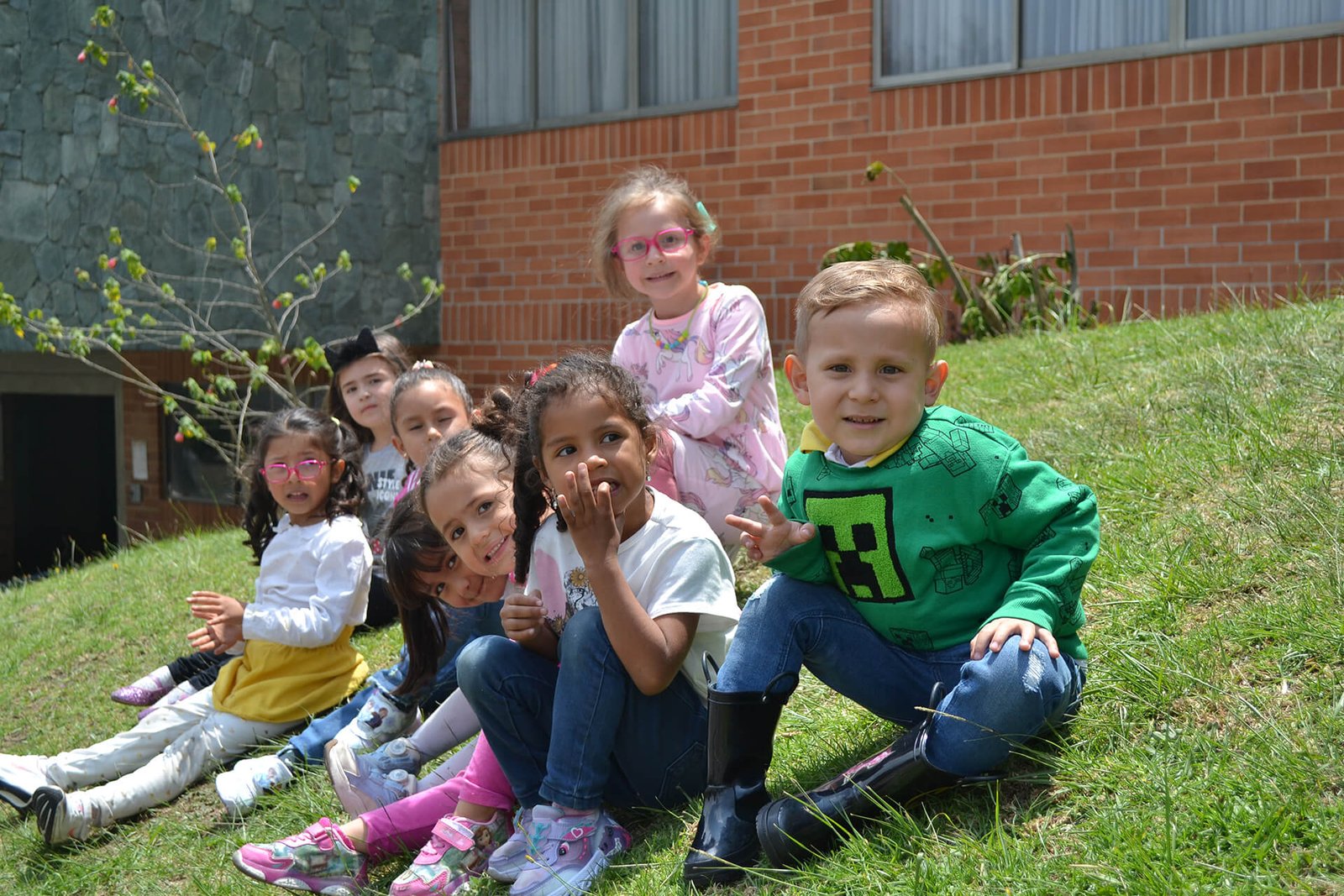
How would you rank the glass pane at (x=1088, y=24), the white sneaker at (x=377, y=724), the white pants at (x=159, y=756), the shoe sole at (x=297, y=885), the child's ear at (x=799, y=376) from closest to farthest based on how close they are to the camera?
1. the child's ear at (x=799, y=376)
2. the shoe sole at (x=297, y=885)
3. the white sneaker at (x=377, y=724)
4. the white pants at (x=159, y=756)
5. the glass pane at (x=1088, y=24)

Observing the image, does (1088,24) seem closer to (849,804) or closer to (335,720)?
(335,720)

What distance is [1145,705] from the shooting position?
2441 mm

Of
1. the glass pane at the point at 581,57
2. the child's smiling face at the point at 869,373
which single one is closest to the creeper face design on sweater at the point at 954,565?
the child's smiling face at the point at 869,373

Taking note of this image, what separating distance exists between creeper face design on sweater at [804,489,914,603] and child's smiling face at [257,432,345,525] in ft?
7.33

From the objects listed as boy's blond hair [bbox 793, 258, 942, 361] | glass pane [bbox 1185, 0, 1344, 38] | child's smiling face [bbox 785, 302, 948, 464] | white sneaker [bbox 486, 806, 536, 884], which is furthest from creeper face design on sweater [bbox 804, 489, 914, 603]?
glass pane [bbox 1185, 0, 1344, 38]

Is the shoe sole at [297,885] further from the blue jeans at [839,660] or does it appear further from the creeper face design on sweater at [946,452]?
the creeper face design on sweater at [946,452]

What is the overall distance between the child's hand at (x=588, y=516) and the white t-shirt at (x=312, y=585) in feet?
5.55

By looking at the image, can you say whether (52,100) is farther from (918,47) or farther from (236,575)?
(918,47)

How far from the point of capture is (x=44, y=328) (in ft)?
28.3

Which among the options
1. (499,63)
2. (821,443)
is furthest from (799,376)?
(499,63)

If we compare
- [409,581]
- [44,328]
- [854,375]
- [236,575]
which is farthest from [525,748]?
[44,328]

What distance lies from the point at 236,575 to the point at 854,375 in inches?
173

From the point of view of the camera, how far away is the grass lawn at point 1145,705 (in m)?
2.03

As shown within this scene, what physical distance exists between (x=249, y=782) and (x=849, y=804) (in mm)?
2107
